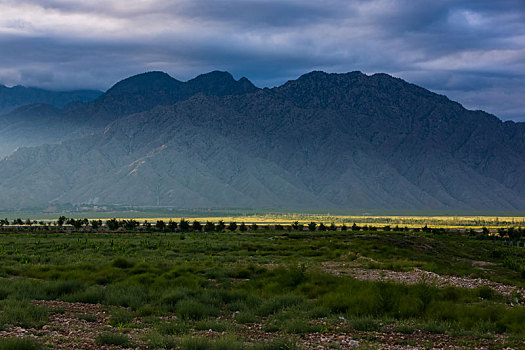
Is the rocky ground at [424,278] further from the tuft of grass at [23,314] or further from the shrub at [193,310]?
the tuft of grass at [23,314]

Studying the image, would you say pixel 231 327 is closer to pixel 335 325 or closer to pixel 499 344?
pixel 335 325

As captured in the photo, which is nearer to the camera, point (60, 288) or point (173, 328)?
point (173, 328)

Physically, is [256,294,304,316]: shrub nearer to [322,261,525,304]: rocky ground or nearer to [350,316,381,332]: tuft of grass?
[350,316,381,332]: tuft of grass

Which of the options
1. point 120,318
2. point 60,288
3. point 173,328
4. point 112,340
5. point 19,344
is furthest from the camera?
point 60,288

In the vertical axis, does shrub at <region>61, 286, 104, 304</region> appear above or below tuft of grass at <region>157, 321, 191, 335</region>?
below

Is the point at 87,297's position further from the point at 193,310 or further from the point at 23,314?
the point at 193,310

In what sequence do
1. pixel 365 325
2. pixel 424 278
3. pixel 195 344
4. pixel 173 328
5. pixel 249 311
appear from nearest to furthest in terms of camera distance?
pixel 195 344
pixel 173 328
pixel 365 325
pixel 249 311
pixel 424 278

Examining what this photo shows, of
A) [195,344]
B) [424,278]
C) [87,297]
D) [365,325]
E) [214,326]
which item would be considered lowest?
[87,297]

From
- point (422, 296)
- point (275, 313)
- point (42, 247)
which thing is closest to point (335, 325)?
point (275, 313)

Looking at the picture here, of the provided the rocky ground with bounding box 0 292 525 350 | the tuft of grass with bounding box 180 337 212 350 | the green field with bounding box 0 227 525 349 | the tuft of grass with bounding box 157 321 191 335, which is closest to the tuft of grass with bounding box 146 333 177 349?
the green field with bounding box 0 227 525 349

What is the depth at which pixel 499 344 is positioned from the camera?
559 inches

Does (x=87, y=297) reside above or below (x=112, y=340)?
below

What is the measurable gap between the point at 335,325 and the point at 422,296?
410cm

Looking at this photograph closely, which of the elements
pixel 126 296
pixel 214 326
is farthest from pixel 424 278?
pixel 126 296
